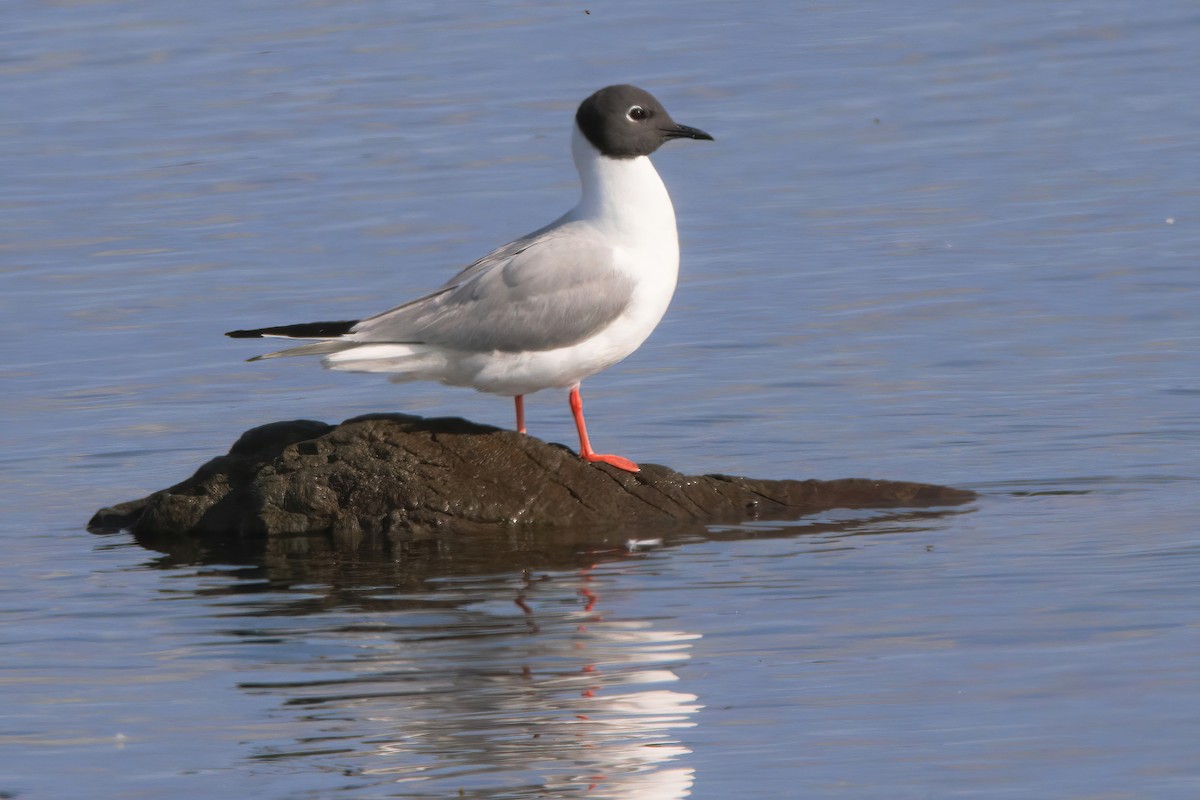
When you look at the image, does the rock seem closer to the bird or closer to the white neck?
the bird

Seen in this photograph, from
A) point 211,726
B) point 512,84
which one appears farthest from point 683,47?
point 211,726

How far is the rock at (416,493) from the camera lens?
34.8 feet

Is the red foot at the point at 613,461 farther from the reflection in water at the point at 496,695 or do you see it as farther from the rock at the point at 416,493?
the reflection in water at the point at 496,695

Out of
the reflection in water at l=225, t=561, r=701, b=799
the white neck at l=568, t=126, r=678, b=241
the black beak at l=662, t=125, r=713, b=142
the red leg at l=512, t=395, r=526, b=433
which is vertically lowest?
the reflection in water at l=225, t=561, r=701, b=799

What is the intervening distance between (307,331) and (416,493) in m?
0.93

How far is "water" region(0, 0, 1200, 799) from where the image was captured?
784 centimetres

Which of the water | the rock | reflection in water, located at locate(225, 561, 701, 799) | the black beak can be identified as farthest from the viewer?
the black beak

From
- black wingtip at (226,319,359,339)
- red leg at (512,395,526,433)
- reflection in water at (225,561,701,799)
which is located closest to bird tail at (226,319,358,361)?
black wingtip at (226,319,359,339)

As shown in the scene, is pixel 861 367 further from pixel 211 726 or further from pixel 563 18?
pixel 563 18

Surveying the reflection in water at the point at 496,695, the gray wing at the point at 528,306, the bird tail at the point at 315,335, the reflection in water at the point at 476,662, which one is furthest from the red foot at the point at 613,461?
the bird tail at the point at 315,335

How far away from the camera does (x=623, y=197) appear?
10961mm

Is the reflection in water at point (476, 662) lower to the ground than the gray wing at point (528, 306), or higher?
lower

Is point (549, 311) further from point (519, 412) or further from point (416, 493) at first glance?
point (416, 493)

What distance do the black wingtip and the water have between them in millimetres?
1111
